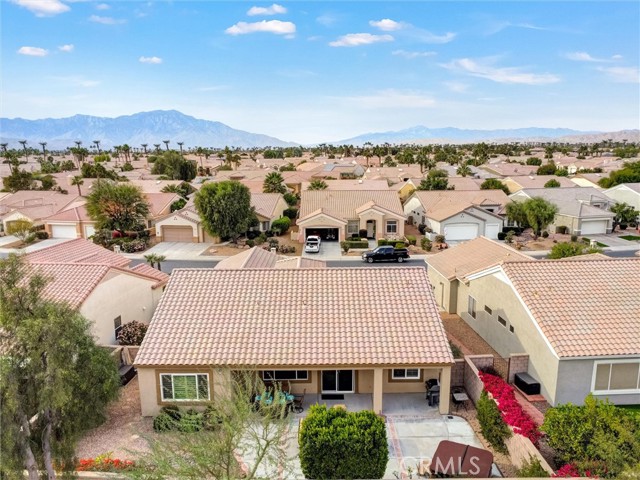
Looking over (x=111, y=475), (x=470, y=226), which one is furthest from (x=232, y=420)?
(x=470, y=226)

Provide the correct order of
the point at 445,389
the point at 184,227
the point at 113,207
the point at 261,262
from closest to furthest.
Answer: the point at 445,389 → the point at 261,262 → the point at 113,207 → the point at 184,227

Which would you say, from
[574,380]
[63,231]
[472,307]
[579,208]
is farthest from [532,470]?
[63,231]

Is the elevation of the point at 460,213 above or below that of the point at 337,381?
above

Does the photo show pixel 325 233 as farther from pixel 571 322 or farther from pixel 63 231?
pixel 571 322

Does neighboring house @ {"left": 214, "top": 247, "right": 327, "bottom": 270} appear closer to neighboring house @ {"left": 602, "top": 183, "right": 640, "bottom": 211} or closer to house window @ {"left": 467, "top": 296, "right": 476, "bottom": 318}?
house window @ {"left": 467, "top": 296, "right": 476, "bottom": 318}

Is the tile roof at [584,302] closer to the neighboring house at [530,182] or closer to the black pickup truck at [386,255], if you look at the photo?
the black pickup truck at [386,255]

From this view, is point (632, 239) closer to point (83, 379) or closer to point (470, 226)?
point (470, 226)
